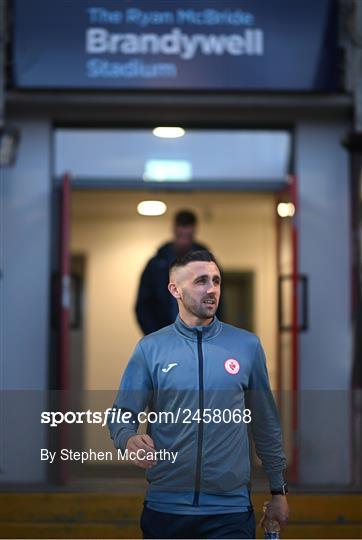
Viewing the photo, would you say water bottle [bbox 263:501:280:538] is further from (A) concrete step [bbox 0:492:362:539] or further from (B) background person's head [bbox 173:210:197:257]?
(B) background person's head [bbox 173:210:197:257]

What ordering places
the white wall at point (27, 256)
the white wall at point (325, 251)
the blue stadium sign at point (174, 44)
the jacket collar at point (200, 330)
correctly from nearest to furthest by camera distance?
the jacket collar at point (200, 330) → the blue stadium sign at point (174, 44) → the white wall at point (27, 256) → the white wall at point (325, 251)

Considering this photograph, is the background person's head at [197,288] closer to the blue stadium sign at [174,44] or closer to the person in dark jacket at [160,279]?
the person in dark jacket at [160,279]

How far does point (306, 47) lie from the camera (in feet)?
27.7

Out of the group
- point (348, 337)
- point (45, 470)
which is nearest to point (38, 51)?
point (348, 337)

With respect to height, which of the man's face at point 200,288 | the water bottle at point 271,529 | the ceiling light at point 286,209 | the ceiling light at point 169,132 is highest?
the ceiling light at point 169,132

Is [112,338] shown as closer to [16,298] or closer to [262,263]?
[262,263]

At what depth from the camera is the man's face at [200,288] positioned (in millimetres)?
5113

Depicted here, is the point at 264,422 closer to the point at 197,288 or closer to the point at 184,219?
the point at 197,288

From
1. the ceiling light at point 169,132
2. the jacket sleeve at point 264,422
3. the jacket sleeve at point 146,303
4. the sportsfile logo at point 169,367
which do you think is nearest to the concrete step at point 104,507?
the jacket sleeve at point 264,422

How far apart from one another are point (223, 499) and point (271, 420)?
0.40 meters

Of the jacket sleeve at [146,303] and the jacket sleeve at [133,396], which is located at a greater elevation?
the jacket sleeve at [146,303]

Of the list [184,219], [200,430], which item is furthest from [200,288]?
[184,219]

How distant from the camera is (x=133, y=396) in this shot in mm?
5094

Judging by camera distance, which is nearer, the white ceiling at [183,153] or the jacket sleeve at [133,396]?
the jacket sleeve at [133,396]
